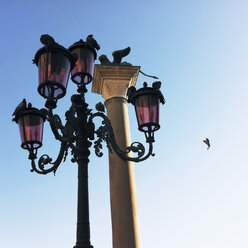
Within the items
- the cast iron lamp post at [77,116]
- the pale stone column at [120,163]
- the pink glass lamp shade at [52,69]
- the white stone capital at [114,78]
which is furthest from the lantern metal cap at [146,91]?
the white stone capital at [114,78]

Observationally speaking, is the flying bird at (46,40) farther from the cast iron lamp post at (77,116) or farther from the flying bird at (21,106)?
the flying bird at (21,106)

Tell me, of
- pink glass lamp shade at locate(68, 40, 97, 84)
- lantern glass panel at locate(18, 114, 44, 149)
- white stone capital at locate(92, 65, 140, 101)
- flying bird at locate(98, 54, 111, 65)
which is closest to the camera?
lantern glass panel at locate(18, 114, 44, 149)

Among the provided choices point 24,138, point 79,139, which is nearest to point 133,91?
point 79,139

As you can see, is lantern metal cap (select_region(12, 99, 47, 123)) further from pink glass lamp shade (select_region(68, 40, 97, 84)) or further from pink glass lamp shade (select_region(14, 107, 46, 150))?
pink glass lamp shade (select_region(68, 40, 97, 84))

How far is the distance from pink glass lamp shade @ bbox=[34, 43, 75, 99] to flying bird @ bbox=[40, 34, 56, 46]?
0.05 metres

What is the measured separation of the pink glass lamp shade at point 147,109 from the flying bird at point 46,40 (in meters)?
1.52

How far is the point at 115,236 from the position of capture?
27.8 ft

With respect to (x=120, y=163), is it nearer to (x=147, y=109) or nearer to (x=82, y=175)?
(x=147, y=109)

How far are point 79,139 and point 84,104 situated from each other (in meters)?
0.59

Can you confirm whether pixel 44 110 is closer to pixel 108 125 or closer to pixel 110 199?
pixel 108 125

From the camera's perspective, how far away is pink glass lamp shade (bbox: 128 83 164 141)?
4.96 metres

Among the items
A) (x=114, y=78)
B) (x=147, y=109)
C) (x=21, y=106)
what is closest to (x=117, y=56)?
(x=114, y=78)

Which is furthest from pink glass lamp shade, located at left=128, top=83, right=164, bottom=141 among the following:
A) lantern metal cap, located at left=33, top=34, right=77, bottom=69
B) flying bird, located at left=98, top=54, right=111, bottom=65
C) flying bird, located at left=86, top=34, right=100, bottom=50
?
flying bird, located at left=98, top=54, right=111, bottom=65

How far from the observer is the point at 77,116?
4879 mm
